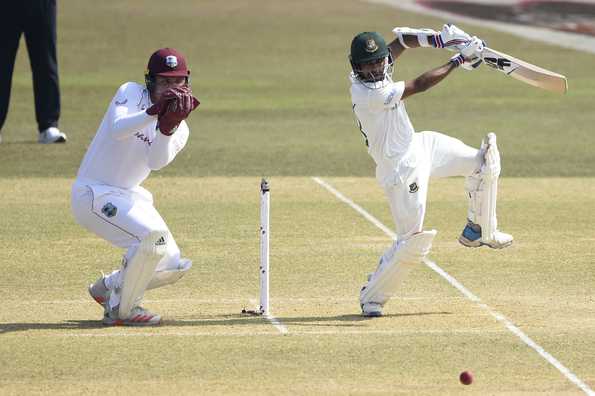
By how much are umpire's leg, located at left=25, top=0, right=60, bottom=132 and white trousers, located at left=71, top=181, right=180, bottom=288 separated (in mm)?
9264

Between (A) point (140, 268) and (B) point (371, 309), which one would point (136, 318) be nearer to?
(A) point (140, 268)

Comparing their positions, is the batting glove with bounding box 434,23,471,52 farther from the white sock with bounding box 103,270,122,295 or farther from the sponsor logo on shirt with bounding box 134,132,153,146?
the white sock with bounding box 103,270,122,295

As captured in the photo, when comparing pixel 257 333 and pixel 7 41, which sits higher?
pixel 7 41

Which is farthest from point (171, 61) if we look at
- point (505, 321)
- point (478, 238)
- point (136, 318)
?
point (505, 321)

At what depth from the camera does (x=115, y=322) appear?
9.27 m

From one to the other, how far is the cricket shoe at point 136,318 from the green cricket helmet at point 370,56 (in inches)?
84.2

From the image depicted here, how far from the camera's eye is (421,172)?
966 cm

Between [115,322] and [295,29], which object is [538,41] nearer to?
[295,29]

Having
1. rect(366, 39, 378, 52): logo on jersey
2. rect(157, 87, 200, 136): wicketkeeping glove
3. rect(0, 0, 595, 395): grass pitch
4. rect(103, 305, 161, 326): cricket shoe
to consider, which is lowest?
rect(0, 0, 595, 395): grass pitch

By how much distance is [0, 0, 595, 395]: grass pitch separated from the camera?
26.8 ft

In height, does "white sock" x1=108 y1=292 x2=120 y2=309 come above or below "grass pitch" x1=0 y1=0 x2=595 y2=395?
above

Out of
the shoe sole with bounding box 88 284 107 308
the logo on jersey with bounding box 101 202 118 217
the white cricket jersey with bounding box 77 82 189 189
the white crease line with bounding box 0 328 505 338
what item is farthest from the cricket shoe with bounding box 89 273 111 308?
the white cricket jersey with bounding box 77 82 189 189

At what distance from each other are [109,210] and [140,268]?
0.44 meters

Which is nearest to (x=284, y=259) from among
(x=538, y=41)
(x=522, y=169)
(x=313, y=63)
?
(x=522, y=169)
